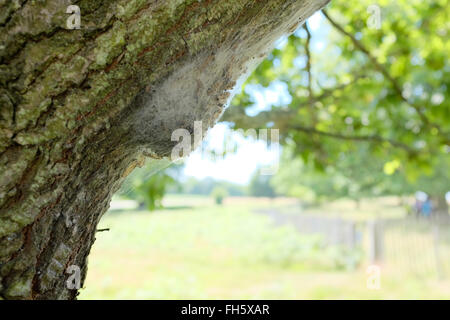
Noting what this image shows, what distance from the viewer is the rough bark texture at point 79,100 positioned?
81 cm

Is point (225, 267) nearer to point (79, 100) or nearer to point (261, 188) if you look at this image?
point (79, 100)

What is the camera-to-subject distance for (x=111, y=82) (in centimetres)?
86

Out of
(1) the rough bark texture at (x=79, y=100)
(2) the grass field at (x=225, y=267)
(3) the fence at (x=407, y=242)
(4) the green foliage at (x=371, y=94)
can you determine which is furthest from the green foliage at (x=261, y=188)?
(1) the rough bark texture at (x=79, y=100)

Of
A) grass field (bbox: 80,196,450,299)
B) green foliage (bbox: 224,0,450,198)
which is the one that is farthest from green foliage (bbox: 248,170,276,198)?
green foliage (bbox: 224,0,450,198)

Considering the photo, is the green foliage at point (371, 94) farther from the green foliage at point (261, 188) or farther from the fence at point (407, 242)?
the green foliage at point (261, 188)

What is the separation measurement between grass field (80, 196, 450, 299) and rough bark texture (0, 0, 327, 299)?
317 centimetres

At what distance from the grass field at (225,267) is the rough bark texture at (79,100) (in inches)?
125

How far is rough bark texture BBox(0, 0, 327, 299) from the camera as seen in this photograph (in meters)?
0.81

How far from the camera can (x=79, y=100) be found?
0.85 m

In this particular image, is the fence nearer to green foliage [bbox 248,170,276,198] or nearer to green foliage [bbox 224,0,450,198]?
green foliage [bbox 224,0,450,198]

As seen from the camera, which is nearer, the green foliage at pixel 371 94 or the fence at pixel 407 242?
the green foliage at pixel 371 94

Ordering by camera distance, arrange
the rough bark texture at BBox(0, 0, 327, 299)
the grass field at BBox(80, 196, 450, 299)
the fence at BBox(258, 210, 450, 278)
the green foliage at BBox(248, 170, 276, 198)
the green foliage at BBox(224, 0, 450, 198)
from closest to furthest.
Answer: the rough bark texture at BBox(0, 0, 327, 299)
the green foliage at BBox(224, 0, 450, 198)
the grass field at BBox(80, 196, 450, 299)
the fence at BBox(258, 210, 450, 278)
the green foliage at BBox(248, 170, 276, 198)
